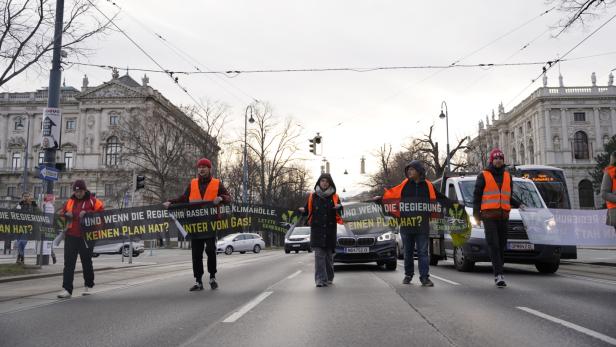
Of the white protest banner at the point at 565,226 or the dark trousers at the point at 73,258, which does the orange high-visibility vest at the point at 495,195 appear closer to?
the white protest banner at the point at 565,226

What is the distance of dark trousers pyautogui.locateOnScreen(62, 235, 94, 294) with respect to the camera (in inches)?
323

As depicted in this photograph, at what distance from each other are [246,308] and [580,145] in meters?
78.3

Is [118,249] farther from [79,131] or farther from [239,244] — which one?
[79,131]

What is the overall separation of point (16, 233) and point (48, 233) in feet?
4.95

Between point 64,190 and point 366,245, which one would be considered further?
point 64,190

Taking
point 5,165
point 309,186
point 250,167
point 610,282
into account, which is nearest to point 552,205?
point 610,282

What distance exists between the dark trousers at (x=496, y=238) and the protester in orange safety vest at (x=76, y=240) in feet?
21.8

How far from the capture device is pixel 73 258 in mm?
8328

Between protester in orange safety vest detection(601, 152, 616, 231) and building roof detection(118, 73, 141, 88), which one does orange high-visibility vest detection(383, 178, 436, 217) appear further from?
building roof detection(118, 73, 141, 88)

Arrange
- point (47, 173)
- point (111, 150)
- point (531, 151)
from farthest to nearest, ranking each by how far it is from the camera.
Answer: point (111, 150)
point (531, 151)
point (47, 173)

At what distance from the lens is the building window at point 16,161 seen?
82.4m

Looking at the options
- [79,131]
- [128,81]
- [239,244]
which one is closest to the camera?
[239,244]

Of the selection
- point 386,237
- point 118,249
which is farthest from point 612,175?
point 118,249

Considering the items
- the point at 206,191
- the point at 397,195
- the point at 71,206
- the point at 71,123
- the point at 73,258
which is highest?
the point at 71,123
